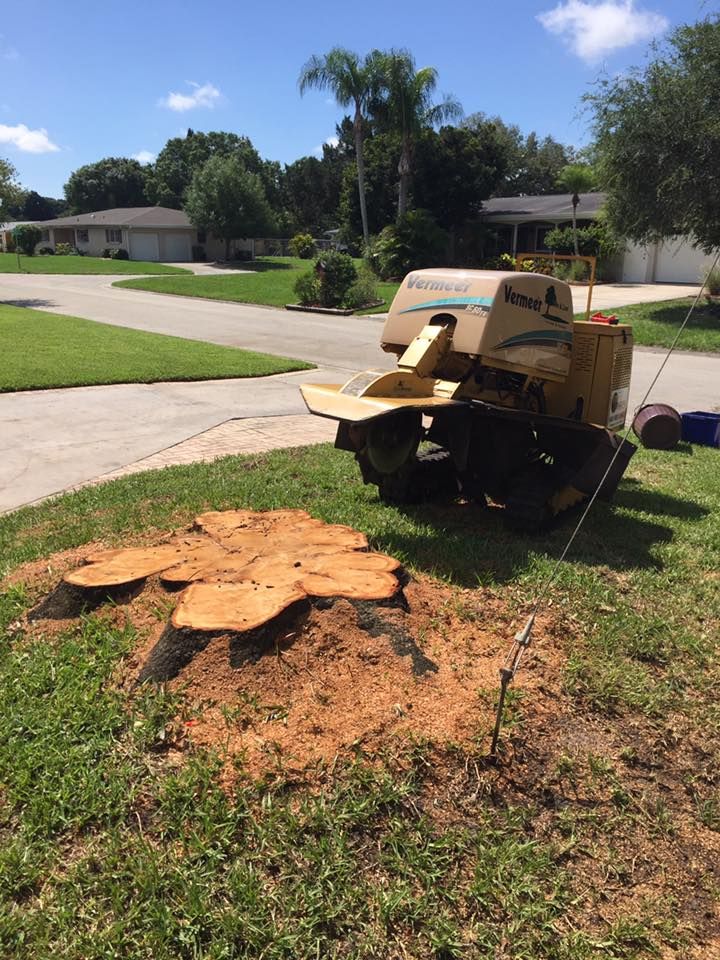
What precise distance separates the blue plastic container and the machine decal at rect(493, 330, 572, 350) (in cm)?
428

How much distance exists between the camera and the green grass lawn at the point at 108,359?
1105 centimetres

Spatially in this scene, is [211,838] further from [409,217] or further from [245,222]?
[245,222]

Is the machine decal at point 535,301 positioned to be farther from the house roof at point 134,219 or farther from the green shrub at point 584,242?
the house roof at point 134,219

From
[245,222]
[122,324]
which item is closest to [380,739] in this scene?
[122,324]

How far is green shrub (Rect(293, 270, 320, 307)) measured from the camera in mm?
25109

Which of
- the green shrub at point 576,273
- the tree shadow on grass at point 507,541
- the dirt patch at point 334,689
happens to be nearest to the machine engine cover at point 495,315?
the tree shadow on grass at point 507,541

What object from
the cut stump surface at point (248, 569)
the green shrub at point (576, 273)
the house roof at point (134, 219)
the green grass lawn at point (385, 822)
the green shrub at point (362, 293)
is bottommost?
the green grass lawn at point (385, 822)

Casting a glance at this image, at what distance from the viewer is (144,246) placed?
54.3 m

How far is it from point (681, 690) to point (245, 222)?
46.3 m

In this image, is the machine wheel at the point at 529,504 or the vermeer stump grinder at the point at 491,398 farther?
the machine wheel at the point at 529,504

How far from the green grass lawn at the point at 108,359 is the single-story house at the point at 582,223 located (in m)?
20.0

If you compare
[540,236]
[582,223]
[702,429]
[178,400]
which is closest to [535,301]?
[702,429]

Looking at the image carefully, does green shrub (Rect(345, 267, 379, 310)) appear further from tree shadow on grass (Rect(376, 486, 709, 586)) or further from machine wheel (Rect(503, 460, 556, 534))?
machine wheel (Rect(503, 460, 556, 534))

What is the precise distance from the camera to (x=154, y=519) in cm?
512
